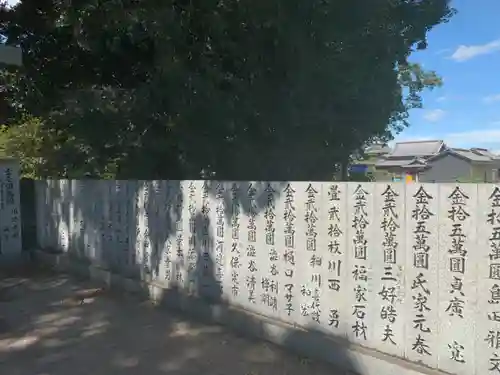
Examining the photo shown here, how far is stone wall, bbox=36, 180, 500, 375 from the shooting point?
11.3ft

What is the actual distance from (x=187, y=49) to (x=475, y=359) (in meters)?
5.75

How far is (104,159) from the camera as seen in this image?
9875 millimetres

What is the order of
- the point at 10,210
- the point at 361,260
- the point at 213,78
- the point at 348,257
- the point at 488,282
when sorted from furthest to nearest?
the point at 10,210 → the point at 213,78 → the point at 348,257 → the point at 361,260 → the point at 488,282

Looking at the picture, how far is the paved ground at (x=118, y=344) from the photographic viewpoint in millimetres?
4258

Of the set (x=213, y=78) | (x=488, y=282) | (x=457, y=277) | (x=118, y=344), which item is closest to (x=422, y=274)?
(x=457, y=277)

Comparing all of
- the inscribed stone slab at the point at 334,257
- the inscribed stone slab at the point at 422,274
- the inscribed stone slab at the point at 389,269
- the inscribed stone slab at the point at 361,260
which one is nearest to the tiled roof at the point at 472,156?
the inscribed stone slab at the point at 334,257

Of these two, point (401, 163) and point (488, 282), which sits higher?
point (401, 163)

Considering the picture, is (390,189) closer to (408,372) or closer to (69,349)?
(408,372)

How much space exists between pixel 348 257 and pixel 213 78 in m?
4.09

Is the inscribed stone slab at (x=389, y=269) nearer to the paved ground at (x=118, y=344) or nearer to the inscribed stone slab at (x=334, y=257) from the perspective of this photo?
the inscribed stone slab at (x=334, y=257)

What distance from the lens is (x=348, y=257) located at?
4.25 meters

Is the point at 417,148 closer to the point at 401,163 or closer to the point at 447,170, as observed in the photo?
the point at 401,163

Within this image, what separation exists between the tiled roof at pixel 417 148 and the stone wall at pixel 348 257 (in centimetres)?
4358

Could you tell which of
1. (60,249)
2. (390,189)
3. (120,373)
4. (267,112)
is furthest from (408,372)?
(60,249)
